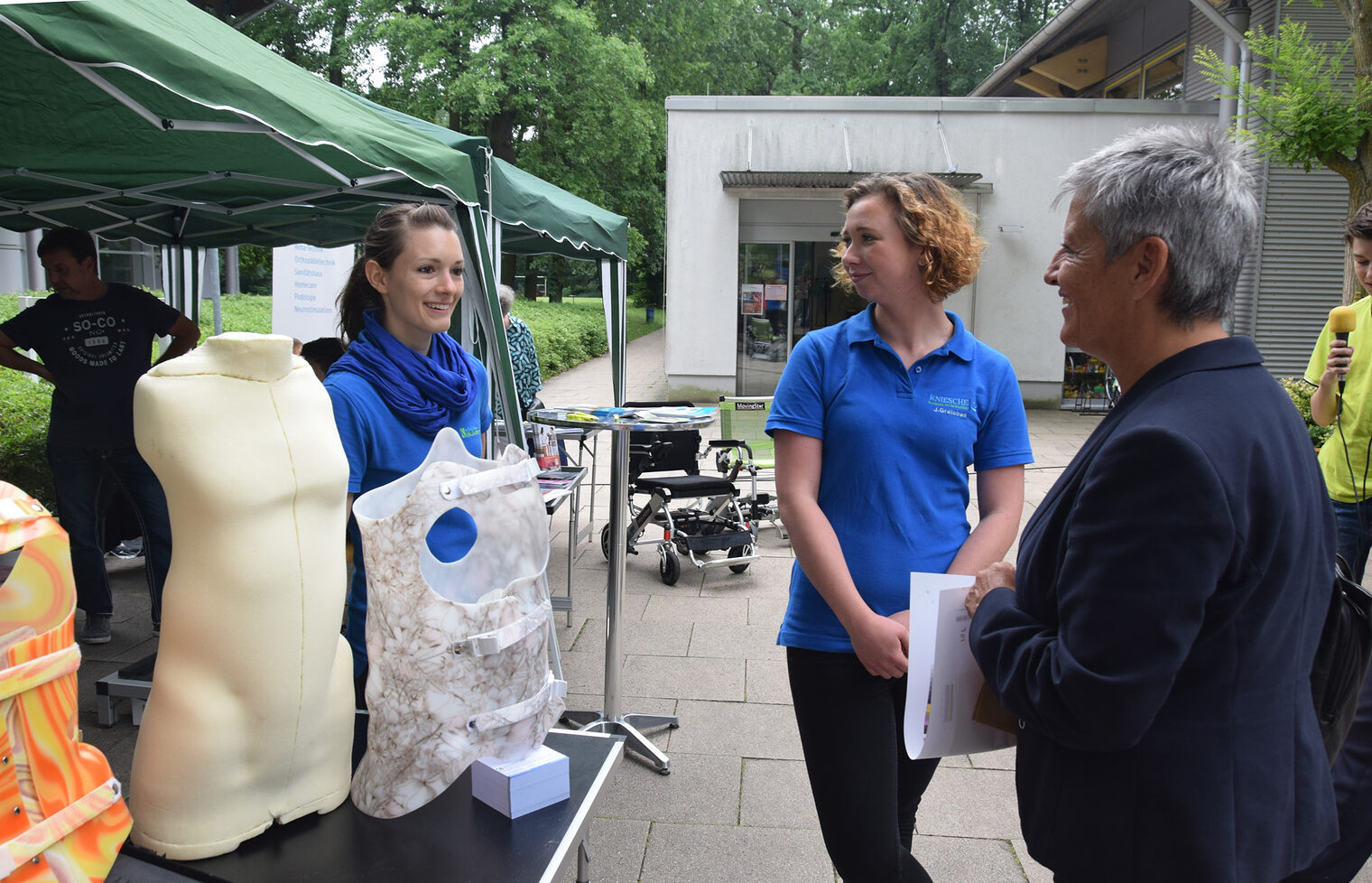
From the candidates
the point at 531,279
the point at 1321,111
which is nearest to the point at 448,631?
the point at 1321,111

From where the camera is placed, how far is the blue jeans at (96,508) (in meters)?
4.50

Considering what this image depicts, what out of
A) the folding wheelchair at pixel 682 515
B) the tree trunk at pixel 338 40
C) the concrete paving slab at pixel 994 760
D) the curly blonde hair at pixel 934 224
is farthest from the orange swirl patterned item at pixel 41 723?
the tree trunk at pixel 338 40

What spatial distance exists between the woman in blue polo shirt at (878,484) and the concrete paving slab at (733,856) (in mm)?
922

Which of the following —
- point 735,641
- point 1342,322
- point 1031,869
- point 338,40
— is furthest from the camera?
point 338,40

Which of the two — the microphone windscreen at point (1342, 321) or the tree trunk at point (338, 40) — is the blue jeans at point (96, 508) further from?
the tree trunk at point (338, 40)

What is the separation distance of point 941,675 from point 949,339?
80 cm

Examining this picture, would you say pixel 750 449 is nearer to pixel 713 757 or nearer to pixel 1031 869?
pixel 713 757

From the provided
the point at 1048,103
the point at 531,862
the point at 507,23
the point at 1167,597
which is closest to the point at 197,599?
the point at 531,862

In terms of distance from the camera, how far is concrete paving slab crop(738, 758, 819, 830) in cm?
308

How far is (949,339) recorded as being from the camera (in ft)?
6.61

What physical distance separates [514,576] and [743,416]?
5841mm

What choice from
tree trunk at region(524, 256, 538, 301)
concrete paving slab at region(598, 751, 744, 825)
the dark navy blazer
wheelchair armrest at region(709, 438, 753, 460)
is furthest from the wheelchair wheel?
tree trunk at region(524, 256, 538, 301)

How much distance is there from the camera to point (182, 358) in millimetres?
1300

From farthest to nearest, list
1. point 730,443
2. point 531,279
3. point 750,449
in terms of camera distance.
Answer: point 531,279, point 750,449, point 730,443
